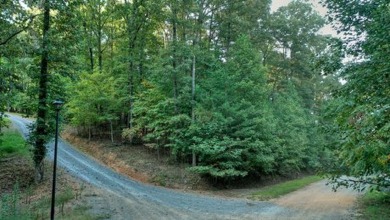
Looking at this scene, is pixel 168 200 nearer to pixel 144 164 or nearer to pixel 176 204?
pixel 176 204

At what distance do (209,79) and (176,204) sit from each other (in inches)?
368

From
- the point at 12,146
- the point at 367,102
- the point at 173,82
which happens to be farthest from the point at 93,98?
the point at 367,102

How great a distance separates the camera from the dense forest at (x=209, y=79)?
7.61 metres

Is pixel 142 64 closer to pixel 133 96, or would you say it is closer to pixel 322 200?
pixel 133 96

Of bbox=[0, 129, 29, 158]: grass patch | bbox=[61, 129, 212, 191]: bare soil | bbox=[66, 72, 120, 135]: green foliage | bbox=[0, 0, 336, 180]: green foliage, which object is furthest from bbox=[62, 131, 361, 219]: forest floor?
bbox=[0, 129, 29, 158]: grass patch

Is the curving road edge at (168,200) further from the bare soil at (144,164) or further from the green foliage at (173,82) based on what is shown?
the green foliage at (173,82)

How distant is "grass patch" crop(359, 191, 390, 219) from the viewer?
11.4 metres

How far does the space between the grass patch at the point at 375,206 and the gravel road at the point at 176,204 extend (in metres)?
0.55

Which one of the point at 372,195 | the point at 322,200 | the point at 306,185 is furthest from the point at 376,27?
the point at 306,185

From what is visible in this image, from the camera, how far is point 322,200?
15.2m

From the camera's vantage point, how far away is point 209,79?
1995 centimetres

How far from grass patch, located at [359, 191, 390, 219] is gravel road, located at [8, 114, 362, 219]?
0.55 m

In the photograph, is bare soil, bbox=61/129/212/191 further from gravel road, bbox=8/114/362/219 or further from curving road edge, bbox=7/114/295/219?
gravel road, bbox=8/114/362/219

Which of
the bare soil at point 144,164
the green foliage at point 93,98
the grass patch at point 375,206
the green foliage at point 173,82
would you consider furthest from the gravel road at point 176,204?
the green foliage at point 93,98
